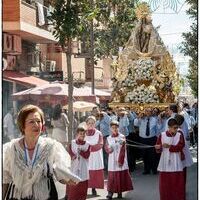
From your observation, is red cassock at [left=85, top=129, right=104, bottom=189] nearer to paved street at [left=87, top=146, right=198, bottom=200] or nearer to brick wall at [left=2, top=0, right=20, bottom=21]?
paved street at [left=87, top=146, right=198, bottom=200]

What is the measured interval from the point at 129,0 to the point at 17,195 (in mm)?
16601

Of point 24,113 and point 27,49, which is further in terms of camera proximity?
point 27,49

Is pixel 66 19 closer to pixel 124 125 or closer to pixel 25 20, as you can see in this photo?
pixel 124 125

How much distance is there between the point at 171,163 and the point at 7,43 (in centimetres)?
1042

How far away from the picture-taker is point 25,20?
18.2 metres

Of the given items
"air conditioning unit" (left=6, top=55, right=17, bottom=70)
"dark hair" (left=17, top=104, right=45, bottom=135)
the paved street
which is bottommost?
the paved street

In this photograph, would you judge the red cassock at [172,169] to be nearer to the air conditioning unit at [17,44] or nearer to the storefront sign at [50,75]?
the air conditioning unit at [17,44]

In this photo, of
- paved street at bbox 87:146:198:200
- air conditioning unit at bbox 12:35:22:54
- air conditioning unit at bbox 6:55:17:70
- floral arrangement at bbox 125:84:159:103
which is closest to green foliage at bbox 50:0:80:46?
paved street at bbox 87:146:198:200

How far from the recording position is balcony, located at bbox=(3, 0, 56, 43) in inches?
681

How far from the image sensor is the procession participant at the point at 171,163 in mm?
7594

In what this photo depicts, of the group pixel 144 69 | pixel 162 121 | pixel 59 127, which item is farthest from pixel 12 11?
pixel 162 121

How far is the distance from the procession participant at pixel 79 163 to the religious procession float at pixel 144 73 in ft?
→ 23.1

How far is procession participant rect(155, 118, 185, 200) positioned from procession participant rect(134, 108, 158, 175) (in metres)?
3.61

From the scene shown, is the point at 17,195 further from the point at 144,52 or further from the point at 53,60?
the point at 53,60
